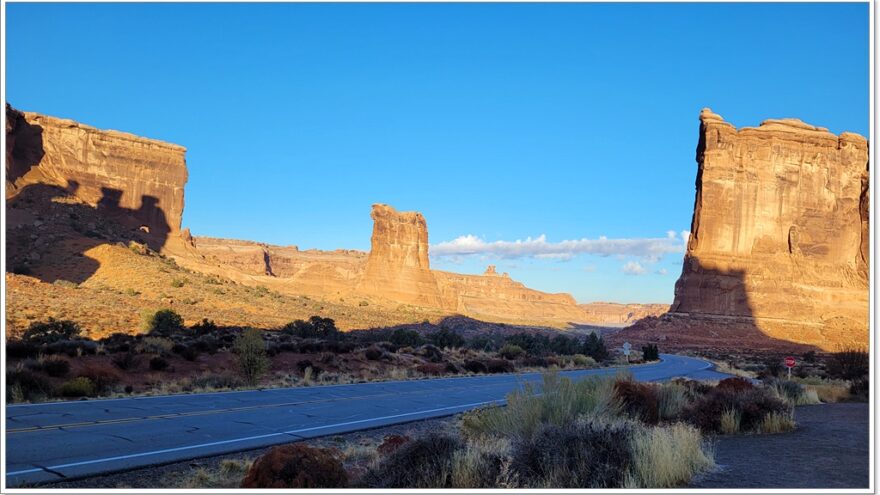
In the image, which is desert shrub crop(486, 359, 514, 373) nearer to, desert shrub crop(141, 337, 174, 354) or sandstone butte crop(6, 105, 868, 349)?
desert shrub crop(141, 337, 174, 354)

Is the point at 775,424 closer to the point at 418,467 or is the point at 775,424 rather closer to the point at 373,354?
the point at 418,467

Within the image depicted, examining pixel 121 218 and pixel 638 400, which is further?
pixel 121 218

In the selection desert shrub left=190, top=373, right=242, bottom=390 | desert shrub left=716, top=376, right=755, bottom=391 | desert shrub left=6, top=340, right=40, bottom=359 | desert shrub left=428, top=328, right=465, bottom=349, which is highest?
desert shrub left=716, top=376, right=755, bottom=391

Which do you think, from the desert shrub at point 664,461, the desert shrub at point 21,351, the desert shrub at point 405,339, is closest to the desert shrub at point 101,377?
the desert shrub at point 21,351

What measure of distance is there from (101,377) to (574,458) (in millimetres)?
14911

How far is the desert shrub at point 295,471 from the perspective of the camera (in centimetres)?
674

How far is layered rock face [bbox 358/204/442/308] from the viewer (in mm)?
120812

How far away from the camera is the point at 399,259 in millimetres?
124438

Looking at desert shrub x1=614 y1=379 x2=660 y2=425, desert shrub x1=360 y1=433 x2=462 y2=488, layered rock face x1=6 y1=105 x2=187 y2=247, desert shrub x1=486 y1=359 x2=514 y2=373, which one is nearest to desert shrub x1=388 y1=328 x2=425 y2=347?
desert shrub x1=486 y1=359 x2=514 y2=373

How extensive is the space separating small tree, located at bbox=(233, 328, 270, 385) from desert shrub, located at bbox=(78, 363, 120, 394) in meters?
3.72

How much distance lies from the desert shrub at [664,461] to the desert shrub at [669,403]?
481 cm

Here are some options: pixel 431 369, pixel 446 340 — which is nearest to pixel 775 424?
pixel 431 369

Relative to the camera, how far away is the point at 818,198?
310 ft

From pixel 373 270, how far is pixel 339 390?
104168 millimetres
